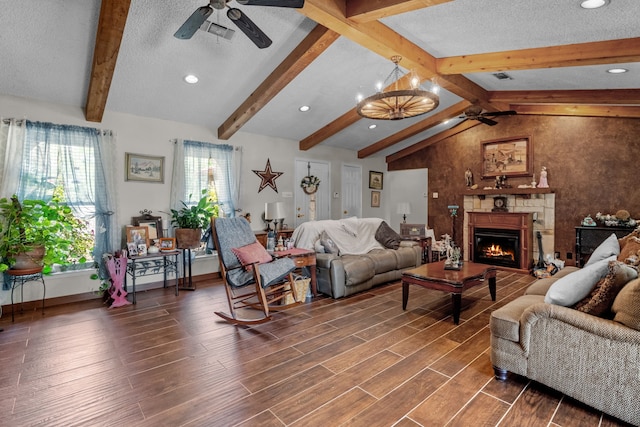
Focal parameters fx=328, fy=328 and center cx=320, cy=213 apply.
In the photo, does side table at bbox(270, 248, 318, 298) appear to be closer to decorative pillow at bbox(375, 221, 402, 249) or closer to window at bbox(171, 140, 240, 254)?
decorative pillow at bbox(375, 221, 402, 249)

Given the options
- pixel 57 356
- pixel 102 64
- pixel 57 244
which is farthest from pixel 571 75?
pixel 57 244

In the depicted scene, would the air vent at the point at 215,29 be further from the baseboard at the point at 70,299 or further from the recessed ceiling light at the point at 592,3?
the baseboard at the point at 70,299

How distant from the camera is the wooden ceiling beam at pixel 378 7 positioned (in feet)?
8.39

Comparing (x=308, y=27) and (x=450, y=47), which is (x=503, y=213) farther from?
(x=308, y=27)

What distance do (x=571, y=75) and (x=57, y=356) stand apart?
6213 mm

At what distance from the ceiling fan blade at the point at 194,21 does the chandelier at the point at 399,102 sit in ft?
5.08

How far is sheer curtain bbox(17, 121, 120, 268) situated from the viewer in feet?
13.0

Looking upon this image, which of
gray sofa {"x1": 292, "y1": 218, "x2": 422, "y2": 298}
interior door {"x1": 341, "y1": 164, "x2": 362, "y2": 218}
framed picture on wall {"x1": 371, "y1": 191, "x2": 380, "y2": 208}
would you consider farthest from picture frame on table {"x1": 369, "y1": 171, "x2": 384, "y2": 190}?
gray sofa {"x1": 292, "y1": 218, "x2": 422, "y2": 298}

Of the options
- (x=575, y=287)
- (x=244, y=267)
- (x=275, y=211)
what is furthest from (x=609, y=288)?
(x=275, y=211)

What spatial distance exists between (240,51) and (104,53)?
1.34 metres

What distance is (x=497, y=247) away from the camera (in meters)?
6.38

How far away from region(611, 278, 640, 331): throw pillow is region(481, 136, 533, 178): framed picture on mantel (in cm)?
509

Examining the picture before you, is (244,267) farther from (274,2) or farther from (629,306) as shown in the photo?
(629,306)

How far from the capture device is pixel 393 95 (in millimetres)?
3078
